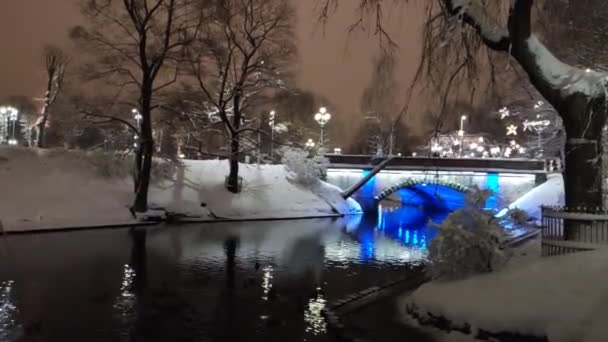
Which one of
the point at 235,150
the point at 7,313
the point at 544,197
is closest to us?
the point at 7,313

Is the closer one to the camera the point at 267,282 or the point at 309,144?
the point at 267,282

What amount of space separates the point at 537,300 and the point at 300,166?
3504 cm

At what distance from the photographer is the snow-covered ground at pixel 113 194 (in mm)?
27359

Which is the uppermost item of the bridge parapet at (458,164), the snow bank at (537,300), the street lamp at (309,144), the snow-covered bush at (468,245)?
the street lamp at (309,144)

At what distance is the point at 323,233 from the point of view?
2911cm

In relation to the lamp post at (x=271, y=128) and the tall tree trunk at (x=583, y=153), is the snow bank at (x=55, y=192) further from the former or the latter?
the tall tree trunk at (x=583, y=153)

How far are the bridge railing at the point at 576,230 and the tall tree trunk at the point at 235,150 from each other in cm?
2712

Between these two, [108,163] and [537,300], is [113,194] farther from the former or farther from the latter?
[537,300]

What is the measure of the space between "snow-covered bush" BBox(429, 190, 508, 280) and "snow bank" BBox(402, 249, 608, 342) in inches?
13.7

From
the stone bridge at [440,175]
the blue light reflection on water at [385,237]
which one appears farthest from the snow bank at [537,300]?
the stone bridge at [440,175]

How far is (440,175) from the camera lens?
48.1 meters

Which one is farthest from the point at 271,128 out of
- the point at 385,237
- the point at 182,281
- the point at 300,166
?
the point at 182,281

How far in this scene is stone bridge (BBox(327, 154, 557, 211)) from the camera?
4578 cm

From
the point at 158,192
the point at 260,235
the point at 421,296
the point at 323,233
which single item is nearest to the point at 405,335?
the point at 421,296
